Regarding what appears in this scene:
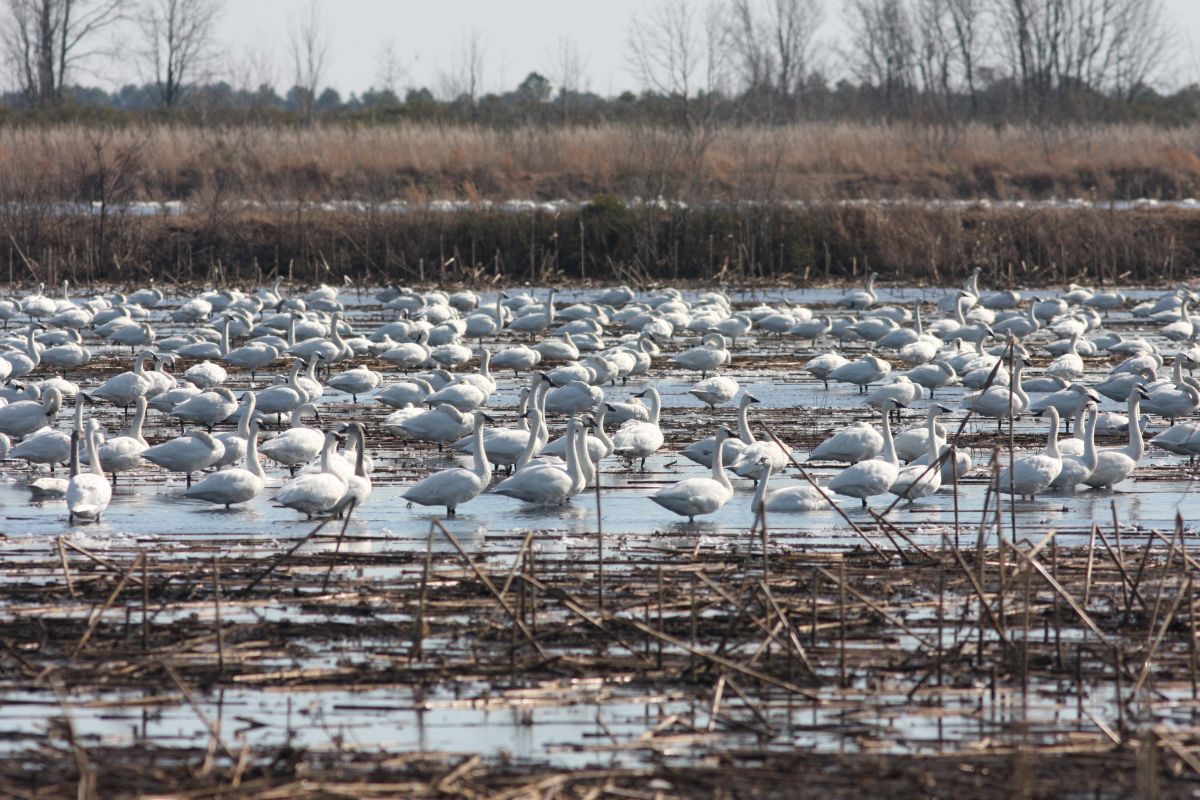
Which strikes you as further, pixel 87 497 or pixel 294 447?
pixel 294 447

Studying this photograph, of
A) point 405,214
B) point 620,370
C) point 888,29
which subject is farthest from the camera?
point 888,29

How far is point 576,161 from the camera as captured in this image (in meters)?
36.8

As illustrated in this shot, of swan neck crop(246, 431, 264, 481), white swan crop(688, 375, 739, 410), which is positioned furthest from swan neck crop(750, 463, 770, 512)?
white swan crop(688, 375, 739, 410)

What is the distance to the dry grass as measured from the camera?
3369cm

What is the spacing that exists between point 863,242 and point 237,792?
2798 centimetres

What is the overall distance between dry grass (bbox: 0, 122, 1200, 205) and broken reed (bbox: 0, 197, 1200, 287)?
1.10 m

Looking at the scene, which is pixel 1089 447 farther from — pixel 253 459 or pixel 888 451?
pixel 253 459

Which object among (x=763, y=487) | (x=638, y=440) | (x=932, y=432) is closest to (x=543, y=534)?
(x=763, y=487)

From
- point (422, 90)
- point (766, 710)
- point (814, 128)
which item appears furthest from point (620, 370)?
point (422, 90)

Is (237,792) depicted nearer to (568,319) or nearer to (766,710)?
(766,710)

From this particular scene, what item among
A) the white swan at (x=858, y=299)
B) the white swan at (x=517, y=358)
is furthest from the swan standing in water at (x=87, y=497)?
the white swan at (x=858, y=299)

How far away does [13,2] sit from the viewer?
178 ft

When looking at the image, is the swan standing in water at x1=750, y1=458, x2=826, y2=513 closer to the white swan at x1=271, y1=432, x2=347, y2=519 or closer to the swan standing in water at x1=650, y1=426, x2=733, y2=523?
the swan standing in water at x1=650, y1=426, x2=733, y2=523

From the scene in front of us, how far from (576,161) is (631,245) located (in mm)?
5282
